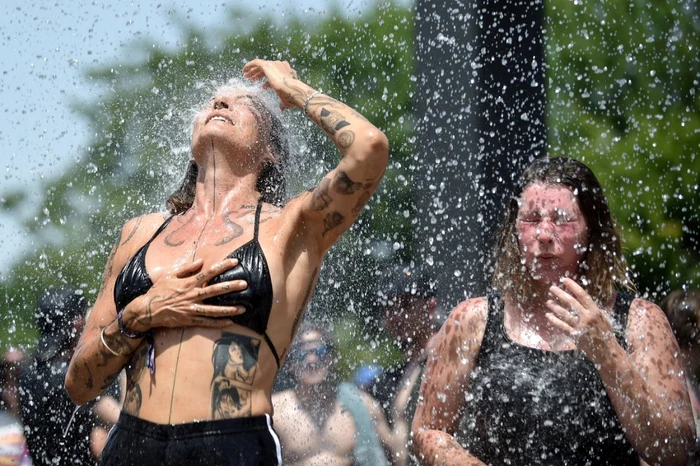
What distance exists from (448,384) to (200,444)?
719mm

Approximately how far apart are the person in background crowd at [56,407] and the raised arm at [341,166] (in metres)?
2.05

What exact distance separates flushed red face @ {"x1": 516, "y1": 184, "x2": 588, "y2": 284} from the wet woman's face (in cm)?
85

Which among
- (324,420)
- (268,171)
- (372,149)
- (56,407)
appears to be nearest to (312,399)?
(324,420)

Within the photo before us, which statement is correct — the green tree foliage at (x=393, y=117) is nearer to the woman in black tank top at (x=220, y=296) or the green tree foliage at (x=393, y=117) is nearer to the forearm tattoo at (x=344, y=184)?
the woman in black tank top at (x=220, y=296)

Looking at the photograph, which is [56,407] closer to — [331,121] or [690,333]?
[331,121]

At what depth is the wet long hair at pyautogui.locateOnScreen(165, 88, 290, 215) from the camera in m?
3.19

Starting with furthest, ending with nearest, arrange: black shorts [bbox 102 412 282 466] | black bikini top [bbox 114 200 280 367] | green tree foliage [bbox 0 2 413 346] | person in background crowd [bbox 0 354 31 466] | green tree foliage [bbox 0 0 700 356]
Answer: green tree foliage [bbox 0 0 700 356] < green tree foliage [bbox 0 2 413 346] < person in background crowd [bbox 0 354 31 466] < black bikini top [bbox 114 200 280 367] < black shorts [bbox 102 412 282 466]

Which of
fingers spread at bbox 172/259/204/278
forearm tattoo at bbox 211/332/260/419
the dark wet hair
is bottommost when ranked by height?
forearm tattoo at bbox 211/332/260/419

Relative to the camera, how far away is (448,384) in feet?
9.43

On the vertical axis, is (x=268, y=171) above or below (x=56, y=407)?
above

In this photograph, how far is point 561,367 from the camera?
9.06 ft

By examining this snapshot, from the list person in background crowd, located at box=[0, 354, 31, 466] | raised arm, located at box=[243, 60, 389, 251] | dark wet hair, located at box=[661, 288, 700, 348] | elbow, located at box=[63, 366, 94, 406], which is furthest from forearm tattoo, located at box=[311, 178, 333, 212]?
person in background crowd, located at box=[0, 354, 31, 466]

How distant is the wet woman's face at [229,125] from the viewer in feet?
10.1

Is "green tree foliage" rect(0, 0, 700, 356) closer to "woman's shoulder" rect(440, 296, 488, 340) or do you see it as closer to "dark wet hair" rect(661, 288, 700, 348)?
"dark wet hair" rect(661, 288, 700, 348)
